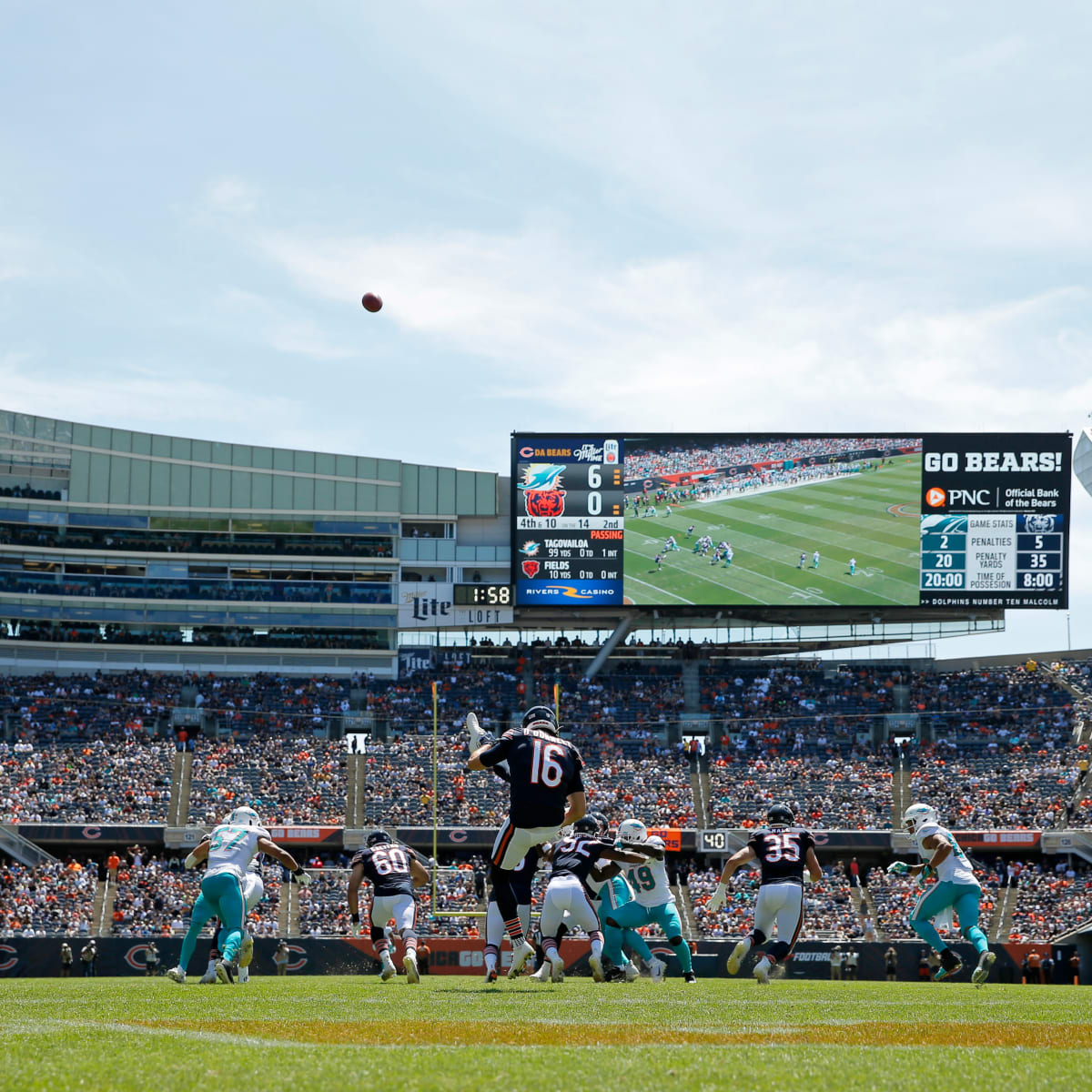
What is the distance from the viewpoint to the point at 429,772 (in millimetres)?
49656

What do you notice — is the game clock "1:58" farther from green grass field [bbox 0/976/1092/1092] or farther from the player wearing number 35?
green grass field [bbox 0/976/1092/1092]

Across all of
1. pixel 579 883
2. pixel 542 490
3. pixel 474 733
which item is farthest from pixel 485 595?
pixel 474 733

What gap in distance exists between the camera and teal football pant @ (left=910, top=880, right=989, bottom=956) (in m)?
16.3

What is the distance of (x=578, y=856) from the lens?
16.2 meters

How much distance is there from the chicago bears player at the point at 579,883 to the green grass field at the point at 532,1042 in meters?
2.45

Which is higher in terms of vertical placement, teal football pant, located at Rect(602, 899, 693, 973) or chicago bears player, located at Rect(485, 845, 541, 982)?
chicago bears player, located at Rect(485, 845, 541, 982)

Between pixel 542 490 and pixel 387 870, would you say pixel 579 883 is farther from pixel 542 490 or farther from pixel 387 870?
pixel 542 490

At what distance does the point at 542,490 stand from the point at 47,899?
23.6 meters

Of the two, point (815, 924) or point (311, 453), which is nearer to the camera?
point (815, 924)

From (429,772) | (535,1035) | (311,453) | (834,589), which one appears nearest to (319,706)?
(429,772)

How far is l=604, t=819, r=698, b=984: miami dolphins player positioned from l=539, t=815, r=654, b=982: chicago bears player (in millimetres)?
914

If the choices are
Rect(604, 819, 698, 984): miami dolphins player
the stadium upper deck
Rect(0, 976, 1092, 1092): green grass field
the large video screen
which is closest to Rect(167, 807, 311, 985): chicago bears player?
Rect(0, 976, 1092, 1092): green grass field

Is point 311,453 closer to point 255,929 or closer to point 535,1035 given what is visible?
point 255,929

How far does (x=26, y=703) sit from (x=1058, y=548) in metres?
40.2
